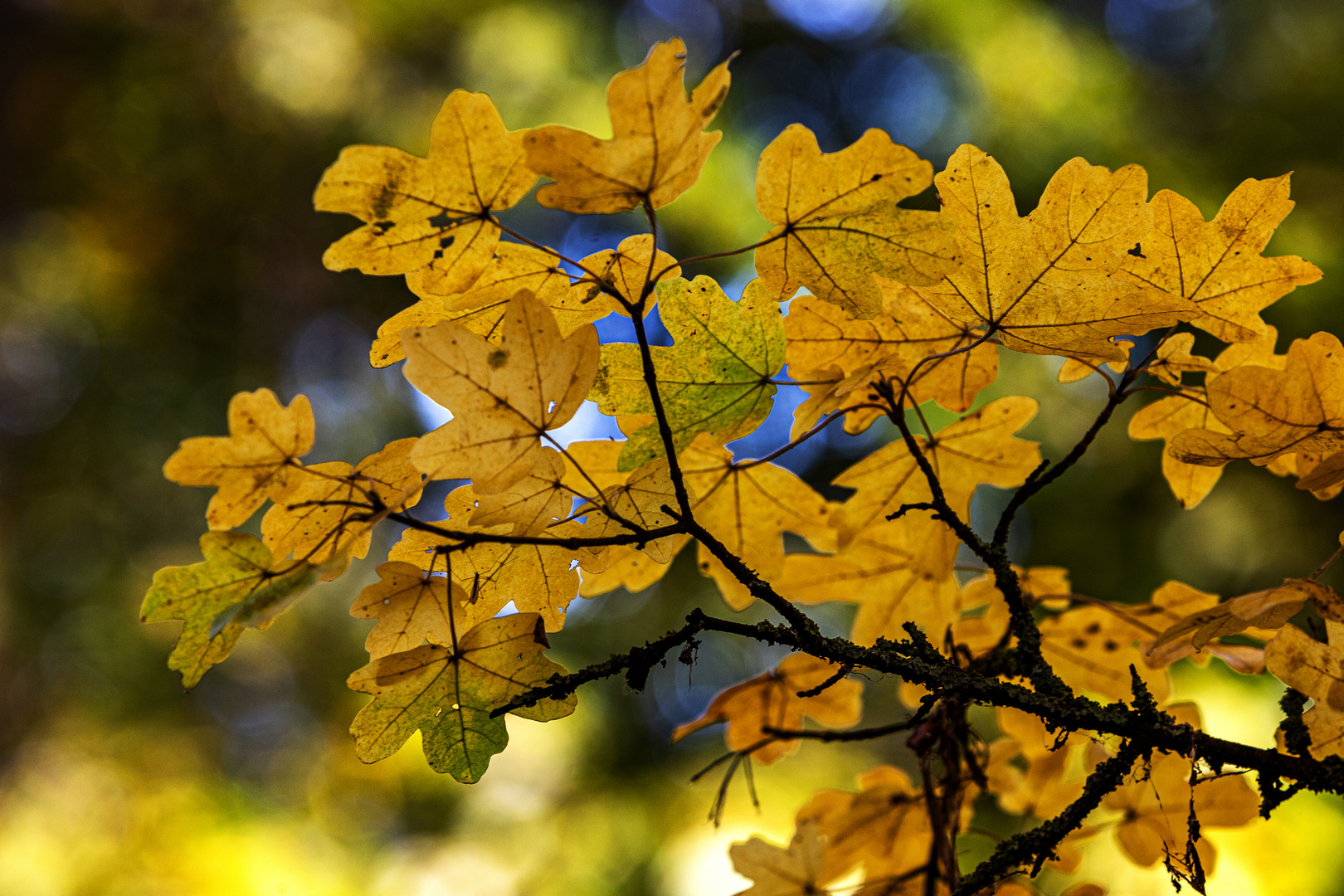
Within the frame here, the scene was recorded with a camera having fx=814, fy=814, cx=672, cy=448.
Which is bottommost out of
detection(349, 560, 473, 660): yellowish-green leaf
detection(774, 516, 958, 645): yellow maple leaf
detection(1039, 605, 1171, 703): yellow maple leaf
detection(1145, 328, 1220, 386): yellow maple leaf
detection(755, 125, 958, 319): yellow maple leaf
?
detection(1039, 605, 1171, 703): yellow maple leaf

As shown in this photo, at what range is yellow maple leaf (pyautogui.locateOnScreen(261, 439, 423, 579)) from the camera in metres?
0.56

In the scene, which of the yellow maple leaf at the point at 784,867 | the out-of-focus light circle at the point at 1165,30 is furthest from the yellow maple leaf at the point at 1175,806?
the out-of-focus light circle at the point at 1165,30

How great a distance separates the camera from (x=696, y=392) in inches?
24.4

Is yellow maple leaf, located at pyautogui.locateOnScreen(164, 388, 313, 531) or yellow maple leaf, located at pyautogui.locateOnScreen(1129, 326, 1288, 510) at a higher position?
yellow maple leaf, located at pyautogui.locateOnScreen(164, 388, 313, 531)

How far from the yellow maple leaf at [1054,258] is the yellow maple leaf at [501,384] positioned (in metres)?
0.28

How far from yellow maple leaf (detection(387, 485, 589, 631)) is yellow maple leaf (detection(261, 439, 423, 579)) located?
1.5 inches

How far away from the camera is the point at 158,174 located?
4.47 m

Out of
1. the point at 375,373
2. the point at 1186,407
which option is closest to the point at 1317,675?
the point at 1186,407

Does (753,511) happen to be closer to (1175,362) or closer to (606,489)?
(606,489)

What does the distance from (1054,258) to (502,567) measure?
49cm

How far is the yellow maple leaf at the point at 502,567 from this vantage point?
0.64m

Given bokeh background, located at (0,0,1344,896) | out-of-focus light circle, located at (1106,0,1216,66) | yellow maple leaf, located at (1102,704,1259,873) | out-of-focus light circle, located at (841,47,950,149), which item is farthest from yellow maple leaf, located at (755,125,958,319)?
out-of-focus light circle, located at (1106,0,1216,66)

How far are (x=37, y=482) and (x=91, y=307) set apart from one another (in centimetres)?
96

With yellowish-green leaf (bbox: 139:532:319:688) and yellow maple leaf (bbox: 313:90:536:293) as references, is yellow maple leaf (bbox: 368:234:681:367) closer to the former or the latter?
yellow maple leaf (bbox: 313:90:536:293)
